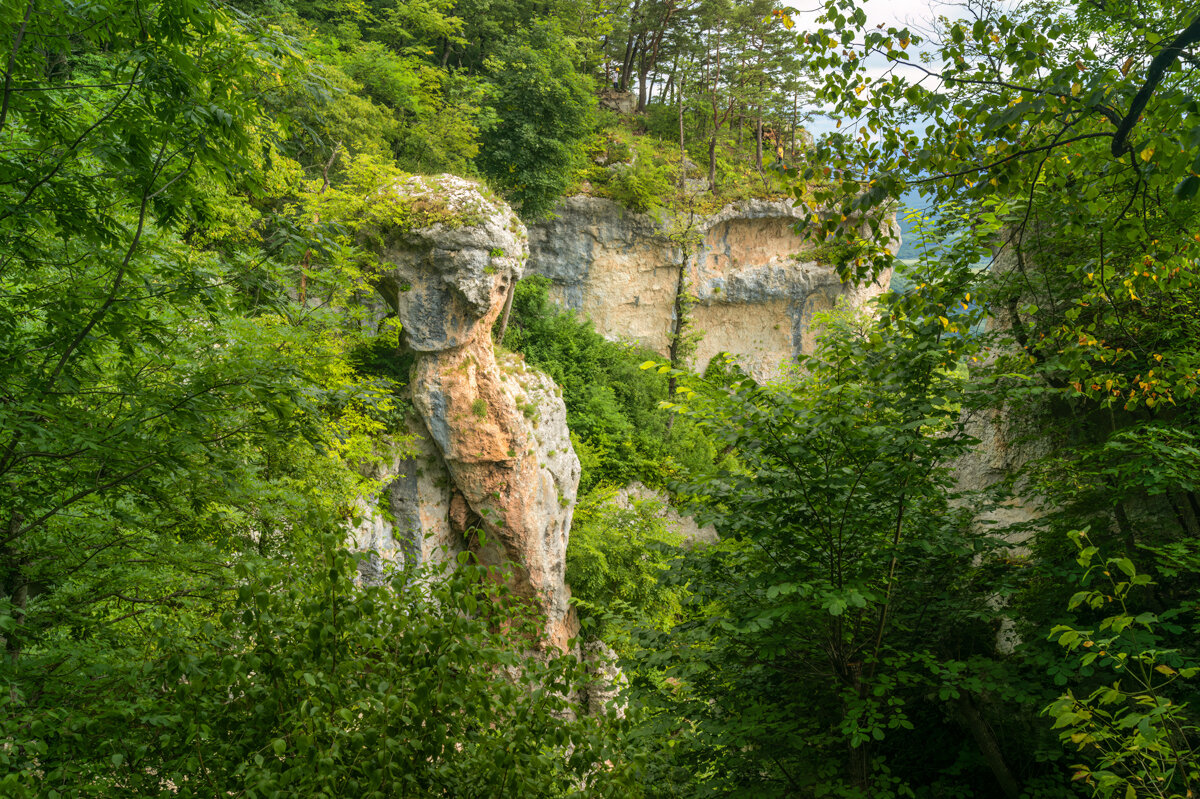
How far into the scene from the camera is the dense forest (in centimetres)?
221

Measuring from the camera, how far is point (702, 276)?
2331 centimetres

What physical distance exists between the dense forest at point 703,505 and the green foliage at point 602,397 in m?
12.3

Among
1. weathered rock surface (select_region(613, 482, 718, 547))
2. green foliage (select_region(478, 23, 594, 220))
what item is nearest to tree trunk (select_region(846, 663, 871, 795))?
weathered rock surface (select_region(613, 482, 718, 547))

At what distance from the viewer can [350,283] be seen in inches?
420

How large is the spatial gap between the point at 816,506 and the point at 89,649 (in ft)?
12.3

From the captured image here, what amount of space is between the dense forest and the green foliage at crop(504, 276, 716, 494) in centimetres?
1225

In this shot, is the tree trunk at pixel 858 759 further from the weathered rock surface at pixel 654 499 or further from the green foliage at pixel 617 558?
the weathered rock surface at pixel 654 499

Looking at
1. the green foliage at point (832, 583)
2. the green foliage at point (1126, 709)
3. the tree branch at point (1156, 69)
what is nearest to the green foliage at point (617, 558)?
the green foliage at point (832, 583)

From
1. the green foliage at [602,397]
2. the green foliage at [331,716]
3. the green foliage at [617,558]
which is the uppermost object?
the green foliage at [331,716]

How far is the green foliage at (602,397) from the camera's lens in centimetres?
1766

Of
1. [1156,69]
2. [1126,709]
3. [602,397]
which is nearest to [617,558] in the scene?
[602,397]

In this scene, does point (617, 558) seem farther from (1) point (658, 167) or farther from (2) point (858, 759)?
(1) point (658, 167)

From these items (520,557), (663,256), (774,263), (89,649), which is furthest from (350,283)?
(774,263)

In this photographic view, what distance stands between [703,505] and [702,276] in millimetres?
20125
